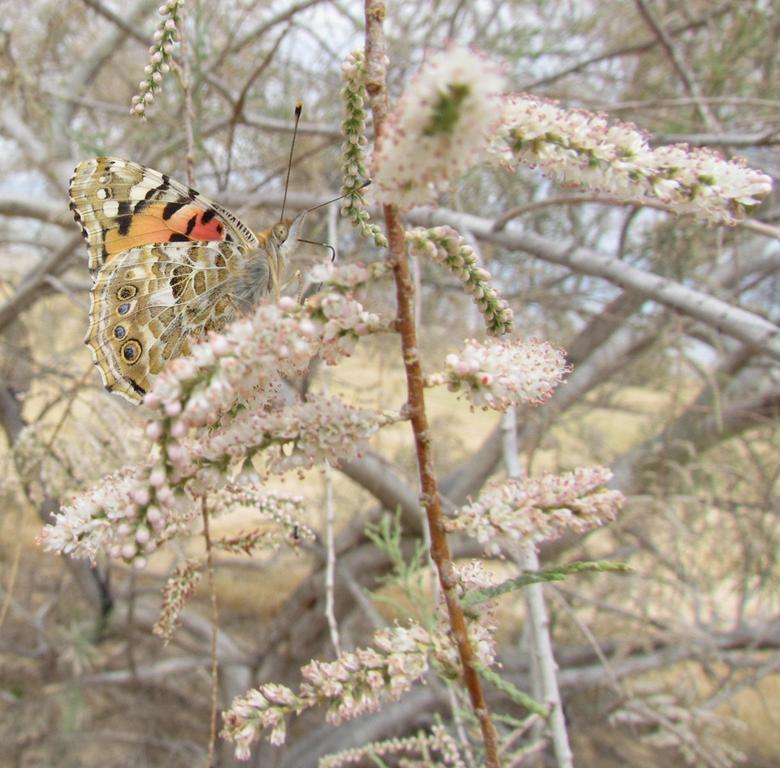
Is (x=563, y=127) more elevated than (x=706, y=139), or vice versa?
(x=706, y=139)

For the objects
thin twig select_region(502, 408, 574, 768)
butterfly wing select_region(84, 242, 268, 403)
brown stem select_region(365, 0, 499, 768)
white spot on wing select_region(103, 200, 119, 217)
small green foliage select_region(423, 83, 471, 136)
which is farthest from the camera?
white spot on wing select_region(103, 200, 119, 217)

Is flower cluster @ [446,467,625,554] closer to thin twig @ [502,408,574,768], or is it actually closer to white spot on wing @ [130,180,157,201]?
thin twig @ [502,408,574,768]

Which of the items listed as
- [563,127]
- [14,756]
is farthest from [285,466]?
[14,756]

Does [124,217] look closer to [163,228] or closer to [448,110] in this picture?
[163,228]

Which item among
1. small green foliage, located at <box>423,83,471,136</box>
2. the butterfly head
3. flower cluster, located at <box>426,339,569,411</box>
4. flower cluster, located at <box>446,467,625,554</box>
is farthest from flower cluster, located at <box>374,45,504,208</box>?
the butterfly head

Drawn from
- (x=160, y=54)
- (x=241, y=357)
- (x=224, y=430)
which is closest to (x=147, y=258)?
(x=160, y=54)

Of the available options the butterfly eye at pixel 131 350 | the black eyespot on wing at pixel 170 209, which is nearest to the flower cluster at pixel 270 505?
the butterfly eye at pixel 131 350

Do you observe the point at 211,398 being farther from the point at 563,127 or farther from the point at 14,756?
the point at 14,756
